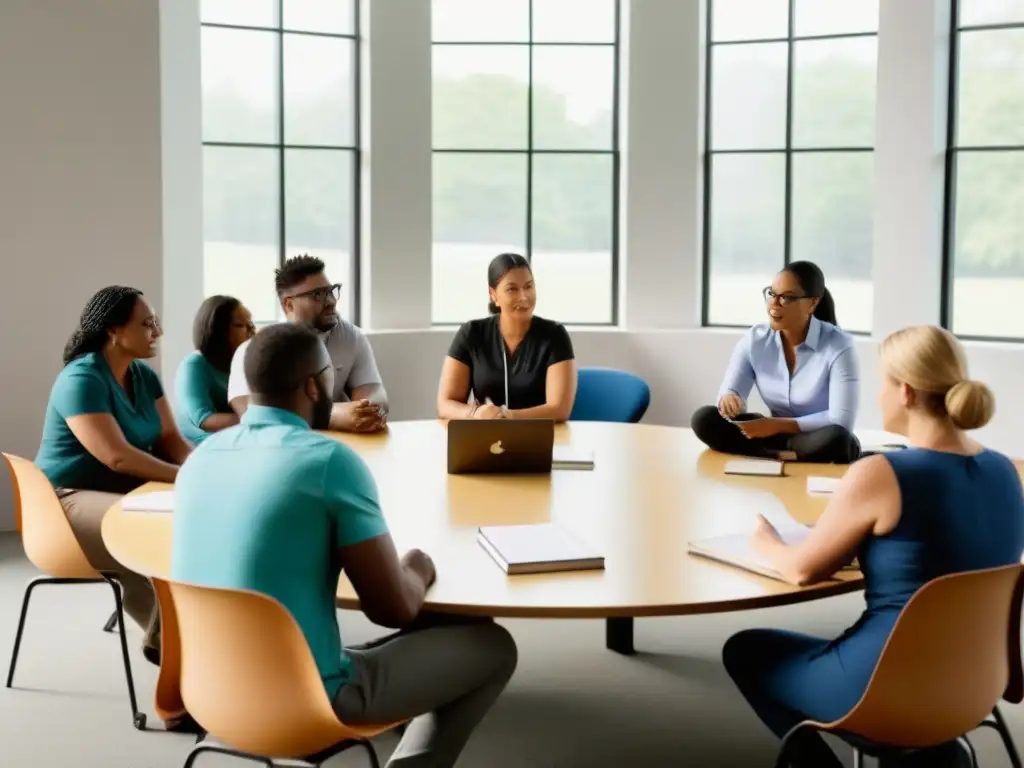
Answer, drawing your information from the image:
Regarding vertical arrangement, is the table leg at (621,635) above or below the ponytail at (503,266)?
below

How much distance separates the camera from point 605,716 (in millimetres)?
3783

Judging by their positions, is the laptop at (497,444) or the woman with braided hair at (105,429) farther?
the woman with braided hair at (105,429)

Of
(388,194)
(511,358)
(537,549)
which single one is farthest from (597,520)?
(388,194)

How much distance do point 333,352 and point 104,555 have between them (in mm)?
1507

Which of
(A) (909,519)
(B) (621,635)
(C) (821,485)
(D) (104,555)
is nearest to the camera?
(A) (909,519)

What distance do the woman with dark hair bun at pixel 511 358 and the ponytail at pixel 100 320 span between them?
56.2 inches

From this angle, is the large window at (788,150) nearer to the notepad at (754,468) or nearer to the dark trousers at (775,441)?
the dark trousers at (775,441)

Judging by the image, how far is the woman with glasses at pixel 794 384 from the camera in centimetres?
412

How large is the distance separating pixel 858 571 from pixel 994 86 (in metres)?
5.11

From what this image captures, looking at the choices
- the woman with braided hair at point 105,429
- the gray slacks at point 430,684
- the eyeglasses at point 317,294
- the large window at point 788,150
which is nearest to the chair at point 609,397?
the eyeglasses at point 317,294

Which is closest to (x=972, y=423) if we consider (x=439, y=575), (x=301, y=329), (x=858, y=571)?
(x=858, y=571)

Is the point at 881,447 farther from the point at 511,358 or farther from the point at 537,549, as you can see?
the point at 537,549

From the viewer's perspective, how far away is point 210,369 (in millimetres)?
4660

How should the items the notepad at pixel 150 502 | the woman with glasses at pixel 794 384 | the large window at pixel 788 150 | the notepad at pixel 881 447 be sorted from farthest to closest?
the large window at pixel 788 150
the notepad at pixel 881 447
the woman with glasses at pixel 794 384
the notepad at pixel 150 502
